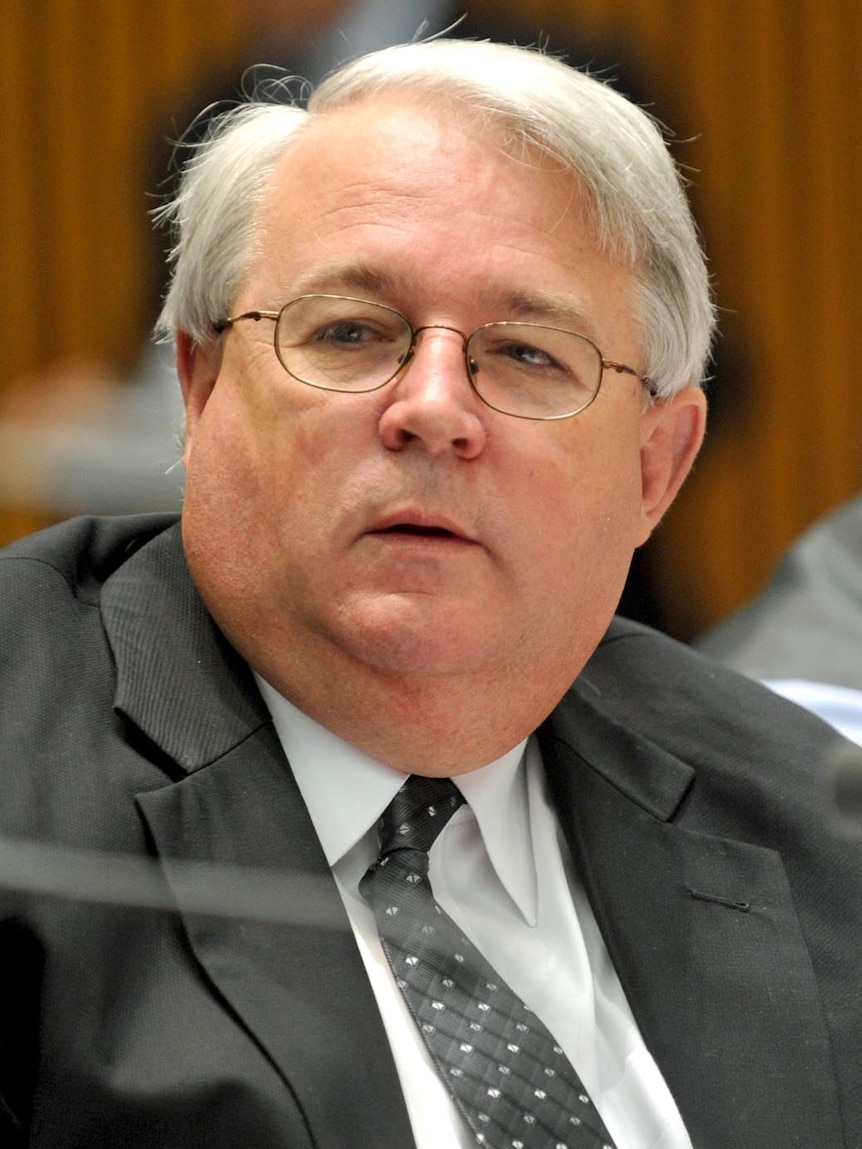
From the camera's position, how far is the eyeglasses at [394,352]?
5.49 feet

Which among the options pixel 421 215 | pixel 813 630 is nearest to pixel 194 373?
pixel 421 215

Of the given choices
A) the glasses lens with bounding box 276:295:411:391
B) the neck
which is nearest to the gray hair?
the glasses lens with bounding box 276:295:411:391

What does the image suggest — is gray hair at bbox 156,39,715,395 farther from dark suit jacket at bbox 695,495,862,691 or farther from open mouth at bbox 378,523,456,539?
dark suit jacket at bbox 695,495,862,691

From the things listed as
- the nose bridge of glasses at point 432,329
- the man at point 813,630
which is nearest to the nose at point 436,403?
the nose bridge of glasses at point 432,329

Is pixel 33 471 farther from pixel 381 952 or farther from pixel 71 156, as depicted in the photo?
pixel 71 156

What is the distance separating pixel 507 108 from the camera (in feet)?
5.66

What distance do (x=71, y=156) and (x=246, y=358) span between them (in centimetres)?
162

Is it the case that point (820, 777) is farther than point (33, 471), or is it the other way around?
point (820, 777)

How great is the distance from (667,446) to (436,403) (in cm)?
47

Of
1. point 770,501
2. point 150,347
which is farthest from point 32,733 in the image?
point 770,501

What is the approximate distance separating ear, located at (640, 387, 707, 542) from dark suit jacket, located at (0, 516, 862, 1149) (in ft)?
0.85

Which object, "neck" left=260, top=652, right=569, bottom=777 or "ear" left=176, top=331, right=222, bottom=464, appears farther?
"ear" left=176, top=331, right=222, bottom=464

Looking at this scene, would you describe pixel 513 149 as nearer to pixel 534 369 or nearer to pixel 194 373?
pixel 534 369

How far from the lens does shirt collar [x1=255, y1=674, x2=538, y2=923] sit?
64.7 inches
